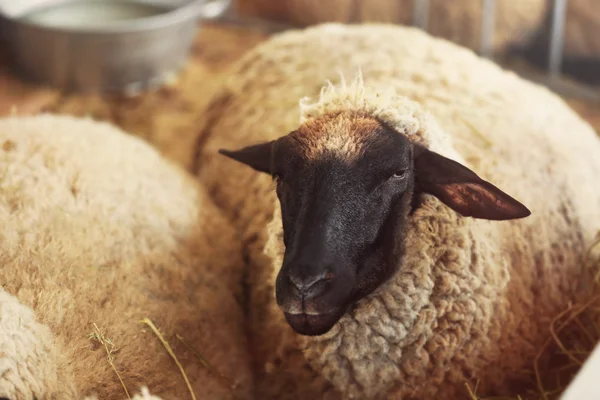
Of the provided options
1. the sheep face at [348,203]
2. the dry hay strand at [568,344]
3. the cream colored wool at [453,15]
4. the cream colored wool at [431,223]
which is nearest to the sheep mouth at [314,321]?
the sheep face at [348,203]

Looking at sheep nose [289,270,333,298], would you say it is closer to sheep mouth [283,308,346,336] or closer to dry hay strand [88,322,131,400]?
sheep mouth [283,308,346,336]

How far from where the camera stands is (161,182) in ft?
8.21

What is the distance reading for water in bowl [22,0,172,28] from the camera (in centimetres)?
405

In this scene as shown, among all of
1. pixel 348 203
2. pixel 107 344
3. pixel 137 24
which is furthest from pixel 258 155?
pixel 137 24

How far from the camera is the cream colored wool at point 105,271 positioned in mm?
Answer: 1832

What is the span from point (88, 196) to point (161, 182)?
12.2 inches

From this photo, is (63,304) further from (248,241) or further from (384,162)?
(384,162)

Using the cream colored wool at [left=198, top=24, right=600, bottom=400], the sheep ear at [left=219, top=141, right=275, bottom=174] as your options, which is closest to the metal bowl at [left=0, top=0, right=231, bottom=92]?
the cream colored wool at [left=198, top=24, right=600, bottom=400]

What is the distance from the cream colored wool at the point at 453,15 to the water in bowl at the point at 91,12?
105 cm

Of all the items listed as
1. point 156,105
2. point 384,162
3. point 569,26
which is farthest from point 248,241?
point 569,26

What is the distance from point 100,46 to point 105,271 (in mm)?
2001

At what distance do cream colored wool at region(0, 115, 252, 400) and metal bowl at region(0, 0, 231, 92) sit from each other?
1252 millimetres

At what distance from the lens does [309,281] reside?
5.17 ft

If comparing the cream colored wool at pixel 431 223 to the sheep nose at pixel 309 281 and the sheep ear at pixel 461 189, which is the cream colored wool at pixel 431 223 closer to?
the sheep ear at pixel 461 189
